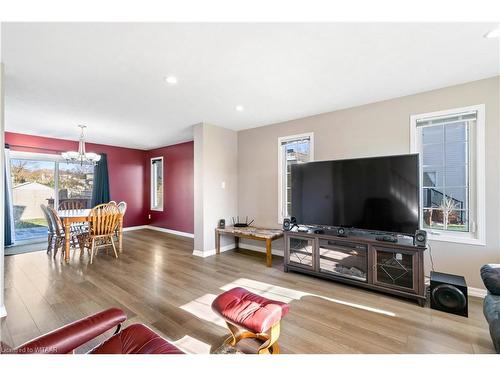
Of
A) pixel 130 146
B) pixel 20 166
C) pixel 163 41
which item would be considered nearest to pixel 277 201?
pixel 163 41

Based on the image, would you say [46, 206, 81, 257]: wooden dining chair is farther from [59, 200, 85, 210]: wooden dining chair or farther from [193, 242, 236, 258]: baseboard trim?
[193, 242, 236, 258]: baseboard trim

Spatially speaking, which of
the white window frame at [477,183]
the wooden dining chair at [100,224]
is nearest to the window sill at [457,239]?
the white window frame at [477,183]

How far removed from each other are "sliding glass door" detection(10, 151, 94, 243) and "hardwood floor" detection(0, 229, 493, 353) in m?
1.61

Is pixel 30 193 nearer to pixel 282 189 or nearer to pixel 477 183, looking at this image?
pixel 282 189

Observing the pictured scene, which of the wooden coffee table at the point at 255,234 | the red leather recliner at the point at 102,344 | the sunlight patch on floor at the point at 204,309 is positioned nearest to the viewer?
the red leather recliner at the point at 102,344

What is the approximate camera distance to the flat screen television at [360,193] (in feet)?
8.04

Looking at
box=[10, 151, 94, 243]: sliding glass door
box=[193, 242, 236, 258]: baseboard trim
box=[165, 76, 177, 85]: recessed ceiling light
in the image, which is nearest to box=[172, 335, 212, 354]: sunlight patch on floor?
box=[193, 242, 236, 258]: baseboard trim

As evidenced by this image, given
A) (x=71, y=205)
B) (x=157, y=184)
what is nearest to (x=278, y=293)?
(x=71, y=205)

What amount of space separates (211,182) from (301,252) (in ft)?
6.73

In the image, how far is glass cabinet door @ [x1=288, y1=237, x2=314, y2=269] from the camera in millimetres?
3010

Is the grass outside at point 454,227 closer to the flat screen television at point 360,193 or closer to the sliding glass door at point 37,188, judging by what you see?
the flat screen television at point 360,193
